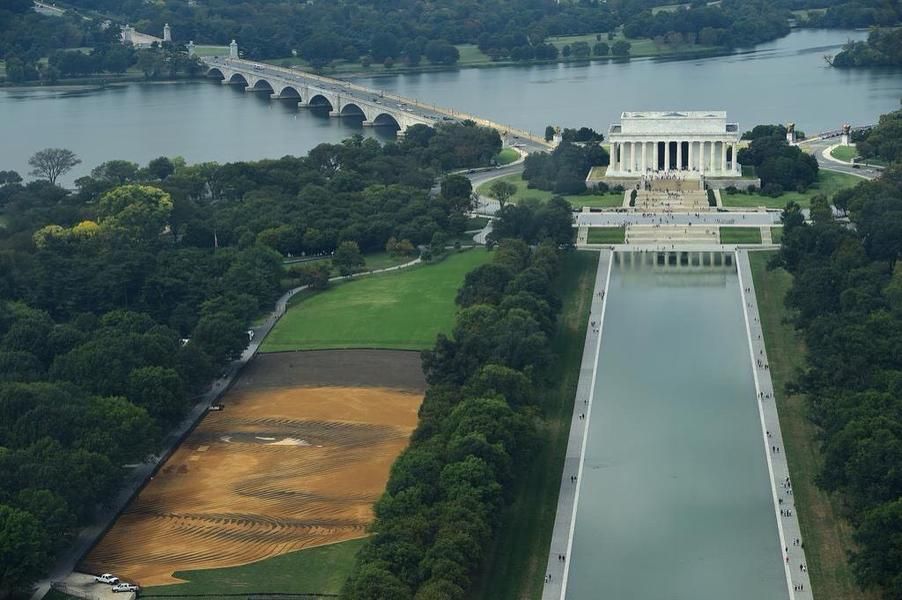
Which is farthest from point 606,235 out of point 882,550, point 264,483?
point 882,550

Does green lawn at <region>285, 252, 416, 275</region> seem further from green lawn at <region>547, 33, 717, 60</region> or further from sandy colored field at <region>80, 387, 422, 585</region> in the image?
green lawn at <region>547, 33, 717, 60</region>

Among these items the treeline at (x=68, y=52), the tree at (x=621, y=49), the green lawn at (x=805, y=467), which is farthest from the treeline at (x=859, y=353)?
the treeline at (x=68, y=52)

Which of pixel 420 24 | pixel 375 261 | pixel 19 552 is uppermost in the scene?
pixel 420 24

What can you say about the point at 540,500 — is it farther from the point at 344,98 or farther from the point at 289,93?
the point at 289,93

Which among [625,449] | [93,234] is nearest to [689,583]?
[625,449]

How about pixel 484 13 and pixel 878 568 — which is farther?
pixel 484 13

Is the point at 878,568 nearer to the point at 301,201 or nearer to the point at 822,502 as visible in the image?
the point at 822,502

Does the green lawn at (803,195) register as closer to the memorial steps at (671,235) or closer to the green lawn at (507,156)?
the memorial steps at (671,235)
